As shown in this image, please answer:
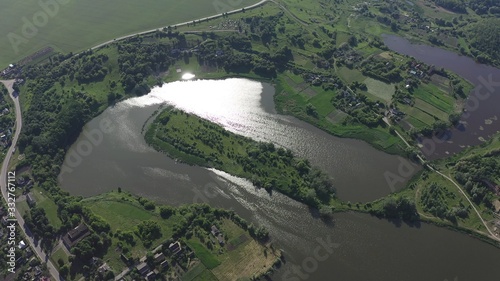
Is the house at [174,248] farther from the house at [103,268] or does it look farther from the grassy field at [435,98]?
the grassy field at [435,98]

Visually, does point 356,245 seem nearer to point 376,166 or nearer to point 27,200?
point 376,166

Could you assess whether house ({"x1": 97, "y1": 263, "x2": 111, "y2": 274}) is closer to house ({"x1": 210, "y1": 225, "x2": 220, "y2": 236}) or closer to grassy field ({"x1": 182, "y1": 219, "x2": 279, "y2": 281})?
grassy field ({"x1": 182, "y1": 219, "x2": 279, "y2": 281})

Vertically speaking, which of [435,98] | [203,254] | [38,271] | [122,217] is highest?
[122,217]

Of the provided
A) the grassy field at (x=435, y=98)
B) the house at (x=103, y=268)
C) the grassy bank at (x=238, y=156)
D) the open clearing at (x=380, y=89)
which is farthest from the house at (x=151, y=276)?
the grassy field at (x=435, y=98)

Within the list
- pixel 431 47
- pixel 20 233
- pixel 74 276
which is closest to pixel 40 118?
pixel 20 233

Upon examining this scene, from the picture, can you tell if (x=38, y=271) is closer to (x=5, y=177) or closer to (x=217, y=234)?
(x=5, y=177)

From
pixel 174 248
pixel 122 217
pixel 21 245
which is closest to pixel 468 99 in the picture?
pixel 174 248
